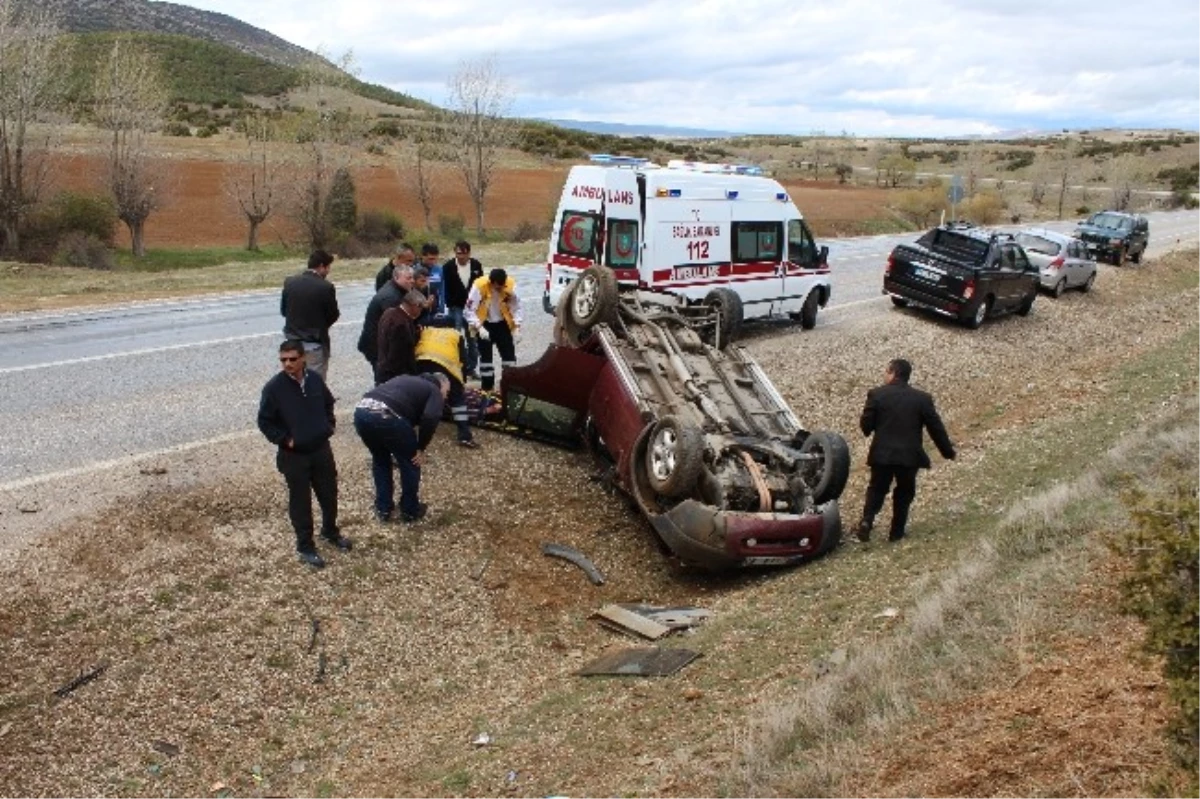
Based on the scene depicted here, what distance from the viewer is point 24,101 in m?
29.6

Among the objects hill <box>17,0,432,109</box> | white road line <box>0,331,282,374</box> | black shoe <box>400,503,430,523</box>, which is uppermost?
hill <box>17,0,432,109</box>

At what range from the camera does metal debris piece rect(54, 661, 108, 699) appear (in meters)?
5.89

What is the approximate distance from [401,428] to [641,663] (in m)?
2.66

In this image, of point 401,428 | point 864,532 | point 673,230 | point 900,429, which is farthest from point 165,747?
point 673,230

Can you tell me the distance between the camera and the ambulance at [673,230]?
14039 mm

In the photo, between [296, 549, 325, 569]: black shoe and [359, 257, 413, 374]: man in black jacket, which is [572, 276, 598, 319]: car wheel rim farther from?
[296, 549, 325, 569]: black shoe

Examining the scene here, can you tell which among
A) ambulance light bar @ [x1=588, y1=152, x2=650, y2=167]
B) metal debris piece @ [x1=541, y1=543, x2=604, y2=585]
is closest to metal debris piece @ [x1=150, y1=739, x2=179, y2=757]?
metal debris piece @ [x1=541, y1=543, x2=604, y2=585]

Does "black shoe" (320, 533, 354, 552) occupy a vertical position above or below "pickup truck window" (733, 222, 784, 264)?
below

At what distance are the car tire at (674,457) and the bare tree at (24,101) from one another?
27.4 meters

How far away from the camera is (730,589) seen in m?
8.14

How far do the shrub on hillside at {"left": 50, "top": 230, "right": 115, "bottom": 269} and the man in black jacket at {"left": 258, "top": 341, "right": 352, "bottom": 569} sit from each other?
2303 centimetres

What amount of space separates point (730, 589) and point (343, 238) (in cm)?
3220

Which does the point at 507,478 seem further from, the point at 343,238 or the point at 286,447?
the point at 343,238

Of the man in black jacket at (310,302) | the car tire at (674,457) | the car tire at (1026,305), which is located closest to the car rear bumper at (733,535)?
the car tire at (674,457)
